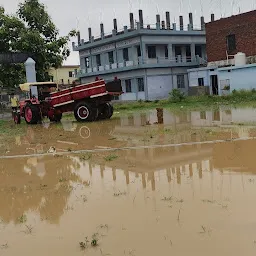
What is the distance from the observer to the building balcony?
36.8m

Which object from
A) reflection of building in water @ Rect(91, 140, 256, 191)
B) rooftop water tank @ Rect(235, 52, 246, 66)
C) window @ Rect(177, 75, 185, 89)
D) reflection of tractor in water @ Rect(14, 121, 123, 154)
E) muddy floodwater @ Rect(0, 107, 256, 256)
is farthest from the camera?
window @ Rect(177, 75, 185, 89)

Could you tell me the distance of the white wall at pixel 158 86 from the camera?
121 feet

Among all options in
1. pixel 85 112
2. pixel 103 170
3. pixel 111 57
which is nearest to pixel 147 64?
pixel 111 57

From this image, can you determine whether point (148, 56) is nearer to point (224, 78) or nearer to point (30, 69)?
point (224, 78)

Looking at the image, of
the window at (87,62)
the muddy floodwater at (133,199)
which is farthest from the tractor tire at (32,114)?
the window at (87,62)

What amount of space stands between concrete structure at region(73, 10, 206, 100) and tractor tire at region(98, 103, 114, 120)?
54.5 ft

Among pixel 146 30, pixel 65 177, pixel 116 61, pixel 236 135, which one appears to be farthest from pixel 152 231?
pixel 116 61

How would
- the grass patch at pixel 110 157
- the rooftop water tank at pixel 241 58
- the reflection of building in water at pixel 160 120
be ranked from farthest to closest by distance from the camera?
the rooftop water tank at pixel 241 58
the reflection of building in water at pixel 160 120
the grass patch at pixel 110 157

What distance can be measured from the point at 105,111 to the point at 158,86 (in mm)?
17738

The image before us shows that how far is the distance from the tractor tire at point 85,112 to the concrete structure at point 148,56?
17662 millimetres

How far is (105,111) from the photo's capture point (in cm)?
2041

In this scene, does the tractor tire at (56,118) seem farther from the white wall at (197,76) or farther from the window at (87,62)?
the window at (87,62)

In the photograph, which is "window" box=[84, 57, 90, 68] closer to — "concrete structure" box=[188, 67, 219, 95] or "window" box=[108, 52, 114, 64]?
"window" box=[108, 52, 114, 64]

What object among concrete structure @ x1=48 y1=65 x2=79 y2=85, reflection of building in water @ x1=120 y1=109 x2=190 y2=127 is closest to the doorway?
reflection of building in water @ x1=120 y1=109 x2=190 y2=127
